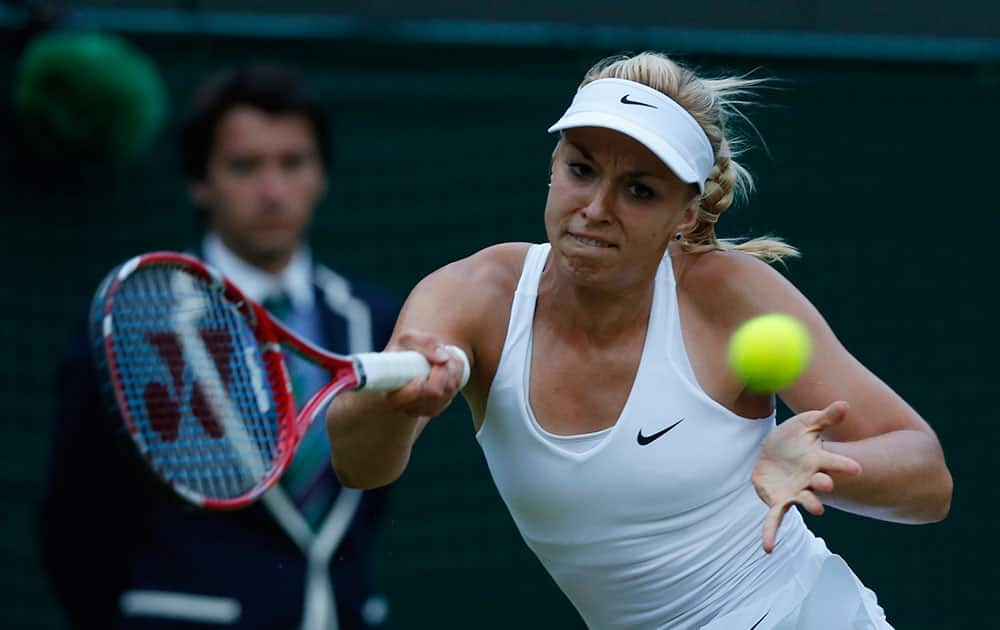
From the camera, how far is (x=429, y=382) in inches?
90.3

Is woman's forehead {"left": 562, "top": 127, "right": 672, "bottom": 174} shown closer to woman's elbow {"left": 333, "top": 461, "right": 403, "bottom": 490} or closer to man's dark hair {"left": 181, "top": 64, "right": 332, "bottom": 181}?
woman's elbow {"left": 333, "top": 461, "right": 403, "bottom": 490}

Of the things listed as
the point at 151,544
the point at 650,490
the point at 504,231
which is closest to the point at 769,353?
the point at 650,490

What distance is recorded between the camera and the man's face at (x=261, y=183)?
342 cm

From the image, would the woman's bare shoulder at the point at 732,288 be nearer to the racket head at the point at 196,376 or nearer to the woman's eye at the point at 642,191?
the woman's eye at the point at 642,191

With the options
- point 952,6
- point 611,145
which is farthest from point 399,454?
point 952,6

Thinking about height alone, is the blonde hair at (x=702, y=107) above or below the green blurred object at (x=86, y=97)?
above

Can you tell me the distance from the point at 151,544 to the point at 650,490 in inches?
43.8

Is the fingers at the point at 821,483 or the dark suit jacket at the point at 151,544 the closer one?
the fingers at the point at 821,483

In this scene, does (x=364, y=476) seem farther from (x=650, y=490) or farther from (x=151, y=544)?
(x=151, y=544)

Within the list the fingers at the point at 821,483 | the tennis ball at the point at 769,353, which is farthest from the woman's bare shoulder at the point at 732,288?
the fingers at the point at 821,483

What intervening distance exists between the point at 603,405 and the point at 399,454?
37 centimetres

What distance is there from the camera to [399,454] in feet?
8.16

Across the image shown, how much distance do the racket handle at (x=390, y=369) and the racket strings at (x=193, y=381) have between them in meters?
0.30

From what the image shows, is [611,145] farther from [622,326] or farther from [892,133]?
[892,133]
